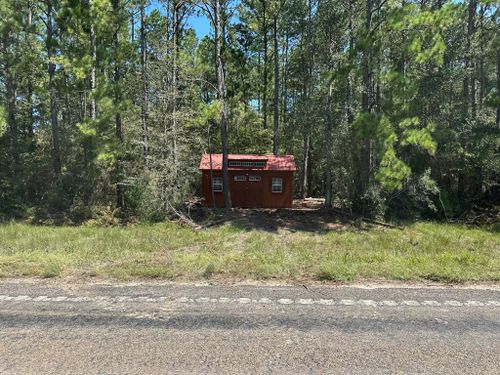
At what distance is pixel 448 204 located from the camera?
17594 mm

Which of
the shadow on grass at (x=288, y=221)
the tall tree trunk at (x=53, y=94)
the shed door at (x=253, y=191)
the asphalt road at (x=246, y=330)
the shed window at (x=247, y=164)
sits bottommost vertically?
the asphalt road at (x=246, y=330)

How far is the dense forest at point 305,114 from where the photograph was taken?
14516mm

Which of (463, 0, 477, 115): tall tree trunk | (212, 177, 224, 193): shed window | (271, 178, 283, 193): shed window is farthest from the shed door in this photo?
(463, 0, 477, 115): tall tree trunk

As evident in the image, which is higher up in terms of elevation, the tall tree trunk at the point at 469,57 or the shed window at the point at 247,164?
the tall tree trunk at the point at 469,57

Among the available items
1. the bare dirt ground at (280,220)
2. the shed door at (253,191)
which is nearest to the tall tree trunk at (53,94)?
the bare dirt ground at (280,220)

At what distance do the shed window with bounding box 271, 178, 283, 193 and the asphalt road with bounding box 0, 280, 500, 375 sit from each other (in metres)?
15.0

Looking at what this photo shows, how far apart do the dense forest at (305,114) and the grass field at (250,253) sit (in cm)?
259

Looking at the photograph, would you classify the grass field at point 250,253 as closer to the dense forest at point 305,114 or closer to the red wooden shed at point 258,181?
the dense forest at point 305,114

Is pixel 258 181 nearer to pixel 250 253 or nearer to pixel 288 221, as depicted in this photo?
pixel 288 221

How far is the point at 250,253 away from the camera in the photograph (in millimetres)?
9305

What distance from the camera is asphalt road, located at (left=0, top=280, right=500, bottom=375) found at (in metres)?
3.78

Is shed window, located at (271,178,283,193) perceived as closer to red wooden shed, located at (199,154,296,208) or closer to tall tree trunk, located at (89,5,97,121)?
red wooden shed, located at (199,154,296,208)

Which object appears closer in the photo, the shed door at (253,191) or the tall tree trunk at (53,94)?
the tall tree trunk at (53,94)

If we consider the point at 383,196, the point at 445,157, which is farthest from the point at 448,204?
the point at 383,196
